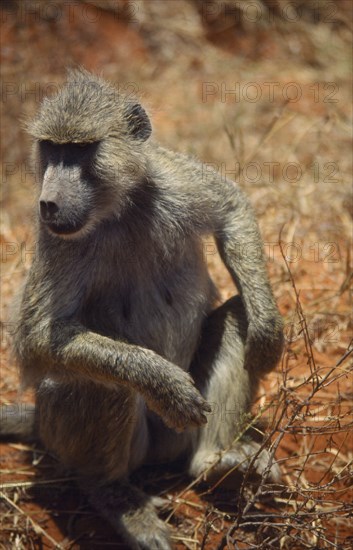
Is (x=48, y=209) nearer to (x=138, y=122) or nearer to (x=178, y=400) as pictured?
(x=138, y=122)

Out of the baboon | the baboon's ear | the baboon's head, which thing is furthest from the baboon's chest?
the baboon's ear

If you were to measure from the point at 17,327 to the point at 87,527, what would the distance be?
1.15 meters

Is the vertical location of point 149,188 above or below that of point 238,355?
above

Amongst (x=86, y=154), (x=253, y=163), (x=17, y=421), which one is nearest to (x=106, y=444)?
(x=17, y=421)

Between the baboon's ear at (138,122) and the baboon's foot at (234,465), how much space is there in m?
1.69

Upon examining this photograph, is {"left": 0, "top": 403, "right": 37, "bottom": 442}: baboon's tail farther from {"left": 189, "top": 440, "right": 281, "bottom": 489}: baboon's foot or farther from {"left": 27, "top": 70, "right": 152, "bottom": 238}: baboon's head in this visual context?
{"left": 27, "top": 70, "right": 152, "bottom": 238}: baboon's head

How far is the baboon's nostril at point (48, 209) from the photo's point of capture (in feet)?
11.7

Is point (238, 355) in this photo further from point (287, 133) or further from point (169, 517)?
point (287, 133)

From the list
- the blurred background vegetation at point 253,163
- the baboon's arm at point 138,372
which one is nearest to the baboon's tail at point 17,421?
the blurred background vegetation at point 253,163

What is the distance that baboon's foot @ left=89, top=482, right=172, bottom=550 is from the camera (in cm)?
390

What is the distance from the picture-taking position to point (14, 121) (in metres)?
8.33

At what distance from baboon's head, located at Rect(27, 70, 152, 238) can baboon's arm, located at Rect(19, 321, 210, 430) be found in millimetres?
529

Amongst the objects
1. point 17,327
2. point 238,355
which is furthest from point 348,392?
point 17,327

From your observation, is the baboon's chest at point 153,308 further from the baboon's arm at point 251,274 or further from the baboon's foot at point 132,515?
the baboon's foot at point 132,515
